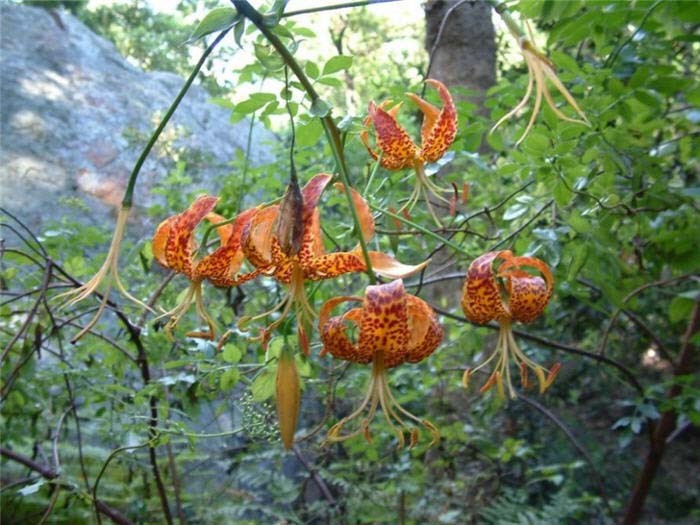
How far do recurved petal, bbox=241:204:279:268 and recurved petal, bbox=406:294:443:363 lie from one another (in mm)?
123

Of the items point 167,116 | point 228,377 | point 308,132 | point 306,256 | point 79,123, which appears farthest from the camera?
point 79,123

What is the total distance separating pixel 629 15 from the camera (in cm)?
95

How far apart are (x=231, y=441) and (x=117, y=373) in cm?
125

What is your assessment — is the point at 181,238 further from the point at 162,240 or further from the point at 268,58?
the point at 268,58

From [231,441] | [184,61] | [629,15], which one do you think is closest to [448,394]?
[231,441]

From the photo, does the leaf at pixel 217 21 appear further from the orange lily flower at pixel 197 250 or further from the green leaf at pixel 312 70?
the green leaf at pixel 312 70

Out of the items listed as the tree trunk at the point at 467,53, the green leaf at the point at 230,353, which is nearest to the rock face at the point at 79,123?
the tree trunk at the point at 467,53

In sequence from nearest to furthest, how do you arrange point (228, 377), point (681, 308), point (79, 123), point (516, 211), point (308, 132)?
point (308, 132)
point (228, 377)
point (516, 211)
point (681, 308)
point (79, 123)

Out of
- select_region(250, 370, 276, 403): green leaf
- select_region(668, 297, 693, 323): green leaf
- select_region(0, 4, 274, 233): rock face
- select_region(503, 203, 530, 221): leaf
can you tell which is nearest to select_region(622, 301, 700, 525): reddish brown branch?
select_region(668, 297, 693, 323): green leaf

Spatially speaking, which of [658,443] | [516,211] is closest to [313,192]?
[516,211]

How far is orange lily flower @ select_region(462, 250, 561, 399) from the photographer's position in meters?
0.67

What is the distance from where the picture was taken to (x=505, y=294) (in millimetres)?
700

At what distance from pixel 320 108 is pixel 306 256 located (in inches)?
5.1

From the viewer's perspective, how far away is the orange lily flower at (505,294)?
0.67 m
